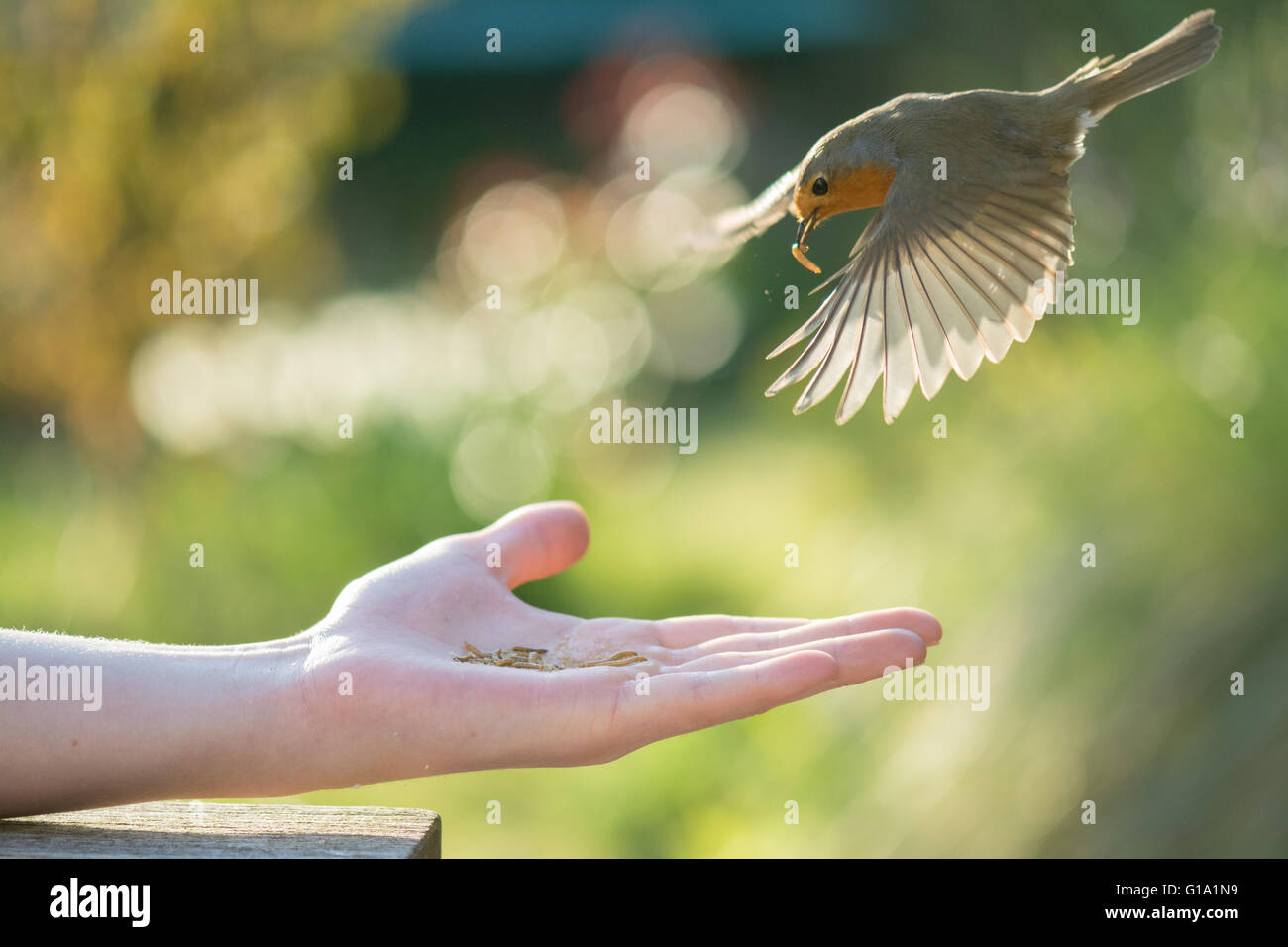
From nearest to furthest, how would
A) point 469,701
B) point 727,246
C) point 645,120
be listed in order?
1. point 469,701
2. point 727,246
3. point 645,120

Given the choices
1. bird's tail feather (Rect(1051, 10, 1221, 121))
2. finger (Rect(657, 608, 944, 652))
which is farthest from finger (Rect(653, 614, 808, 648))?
bird's tail feather (Rect(1051, 10, 1221, 121))

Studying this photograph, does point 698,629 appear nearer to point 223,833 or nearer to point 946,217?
point 946,217

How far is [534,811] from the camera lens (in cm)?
352

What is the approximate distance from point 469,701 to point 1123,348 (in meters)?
2.52

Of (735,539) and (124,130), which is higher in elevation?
(124,130)

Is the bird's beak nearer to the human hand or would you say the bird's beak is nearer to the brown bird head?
the brown bird head

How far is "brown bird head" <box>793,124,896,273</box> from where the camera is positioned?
74.7 inches

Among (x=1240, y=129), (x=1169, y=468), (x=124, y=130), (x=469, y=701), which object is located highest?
(x=124, y=130)

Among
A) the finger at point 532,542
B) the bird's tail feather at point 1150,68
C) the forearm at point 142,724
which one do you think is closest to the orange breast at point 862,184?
the bird's tail feather at point 1150,68

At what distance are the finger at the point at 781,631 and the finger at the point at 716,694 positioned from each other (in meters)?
0.24

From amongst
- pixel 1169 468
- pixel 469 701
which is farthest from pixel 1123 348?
pixel 469 701

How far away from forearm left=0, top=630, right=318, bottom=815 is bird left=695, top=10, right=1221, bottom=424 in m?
0.76

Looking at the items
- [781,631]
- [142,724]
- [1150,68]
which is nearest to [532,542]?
[781,631]

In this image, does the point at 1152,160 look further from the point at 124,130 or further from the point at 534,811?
the point at 124,130
